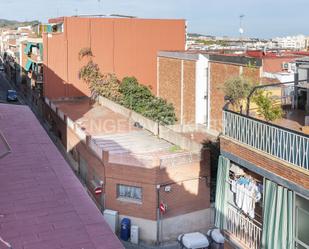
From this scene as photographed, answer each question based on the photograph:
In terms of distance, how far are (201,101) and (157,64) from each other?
8.12m

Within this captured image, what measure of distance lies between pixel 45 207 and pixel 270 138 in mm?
4499

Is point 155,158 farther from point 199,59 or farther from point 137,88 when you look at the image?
point 137,88

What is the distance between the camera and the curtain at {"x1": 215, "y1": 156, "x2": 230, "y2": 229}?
1042 cm

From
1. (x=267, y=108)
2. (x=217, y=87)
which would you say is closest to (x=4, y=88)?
(x=217, y=87)

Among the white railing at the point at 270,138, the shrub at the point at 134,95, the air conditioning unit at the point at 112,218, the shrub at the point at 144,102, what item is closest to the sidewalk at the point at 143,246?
the air conditioning unit at the point at 112,218

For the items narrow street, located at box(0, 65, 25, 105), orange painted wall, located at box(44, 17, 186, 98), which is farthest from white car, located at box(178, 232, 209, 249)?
narrow street, located at box(0, 65, 25, 105)

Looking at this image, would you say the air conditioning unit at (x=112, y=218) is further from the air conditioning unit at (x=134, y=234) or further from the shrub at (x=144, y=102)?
the shrub at (x=144, y=102)

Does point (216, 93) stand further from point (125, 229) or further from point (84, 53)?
point (84, 53)

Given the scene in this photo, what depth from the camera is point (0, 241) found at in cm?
515

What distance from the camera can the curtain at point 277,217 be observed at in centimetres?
830

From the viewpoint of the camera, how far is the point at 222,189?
10.6 metres

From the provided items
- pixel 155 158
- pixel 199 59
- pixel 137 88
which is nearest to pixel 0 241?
pixel 155 158

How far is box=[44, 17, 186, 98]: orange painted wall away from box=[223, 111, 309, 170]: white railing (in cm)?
2502

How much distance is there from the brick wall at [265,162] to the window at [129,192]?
305 inches
